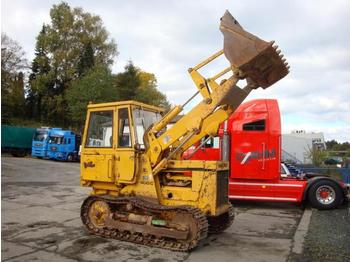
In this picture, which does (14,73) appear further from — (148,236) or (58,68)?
(148,236)

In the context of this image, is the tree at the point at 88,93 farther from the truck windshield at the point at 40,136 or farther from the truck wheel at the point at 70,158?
the truck wheel at the point at 70,158

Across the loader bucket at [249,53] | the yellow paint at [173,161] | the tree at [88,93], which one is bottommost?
the yellow paint at [173,161]

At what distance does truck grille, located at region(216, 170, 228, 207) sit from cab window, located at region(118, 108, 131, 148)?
77.5 inches

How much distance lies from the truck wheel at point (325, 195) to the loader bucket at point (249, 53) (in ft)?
19.6

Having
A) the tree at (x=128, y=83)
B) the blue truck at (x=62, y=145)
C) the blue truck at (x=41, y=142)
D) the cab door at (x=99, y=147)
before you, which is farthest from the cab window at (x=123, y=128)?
the tree at (x=128, y=83)

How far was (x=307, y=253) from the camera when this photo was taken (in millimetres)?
7406

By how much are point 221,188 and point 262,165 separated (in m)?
4.91

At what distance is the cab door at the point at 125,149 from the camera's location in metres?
8.27

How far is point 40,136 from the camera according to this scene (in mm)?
34344

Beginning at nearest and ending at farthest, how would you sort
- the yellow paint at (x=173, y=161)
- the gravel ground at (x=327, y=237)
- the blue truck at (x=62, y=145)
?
the gravel ground at (x=327, y=237) → the yellow paint at (x=173, y=161) → the blue truck at (x=62, y=145)

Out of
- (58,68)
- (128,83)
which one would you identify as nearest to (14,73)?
(58,68)

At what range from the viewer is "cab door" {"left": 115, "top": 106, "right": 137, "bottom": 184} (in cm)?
827

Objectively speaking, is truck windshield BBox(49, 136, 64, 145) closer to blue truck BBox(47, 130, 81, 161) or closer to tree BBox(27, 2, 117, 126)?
blue truck BBox(47, 130, 81, 161)

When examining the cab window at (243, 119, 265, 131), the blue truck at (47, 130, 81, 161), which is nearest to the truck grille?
the cab window at (243, 119, 265, 131)
